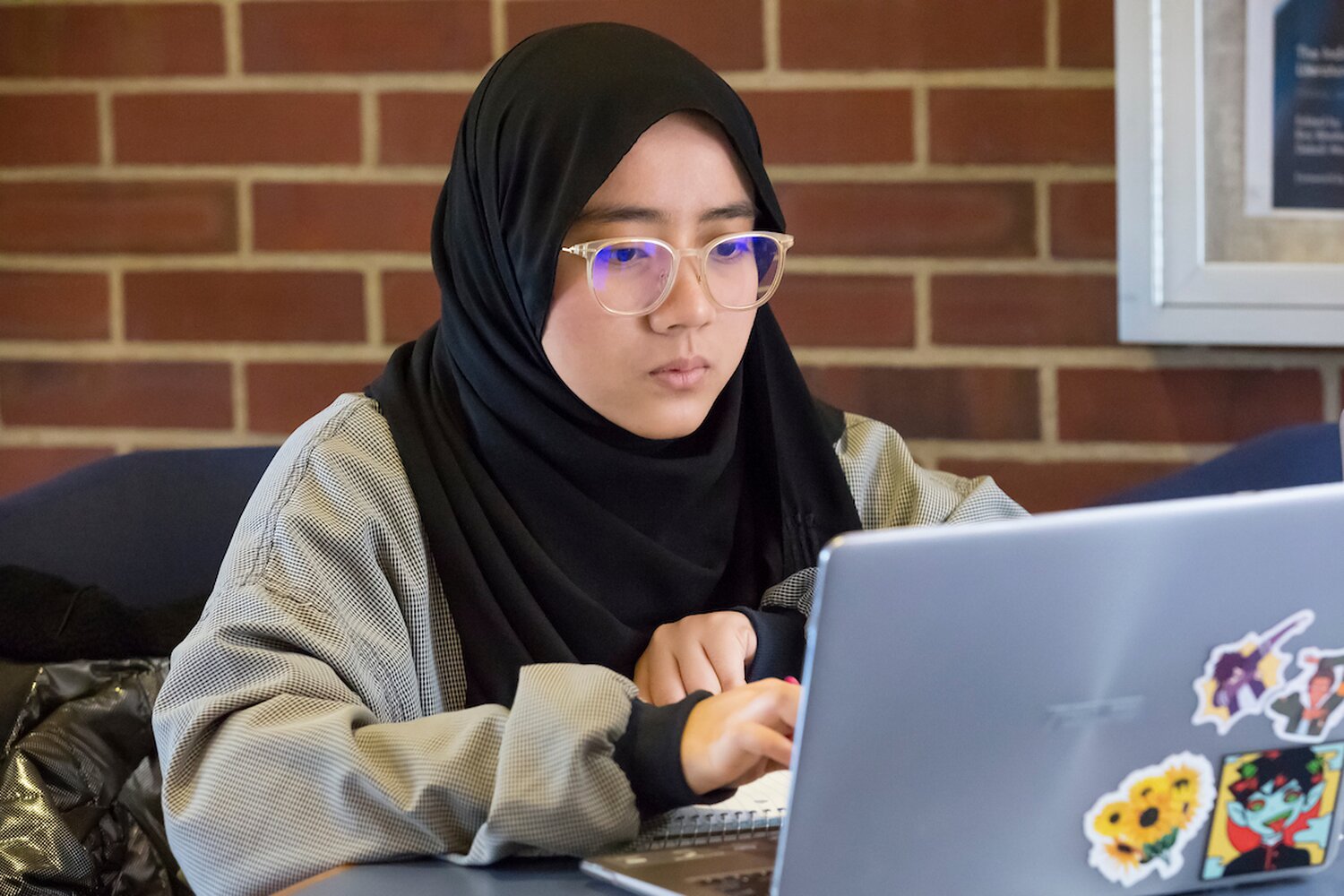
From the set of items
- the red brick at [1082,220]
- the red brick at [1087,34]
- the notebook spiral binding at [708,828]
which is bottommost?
the notebook spiral binding at [708,828]

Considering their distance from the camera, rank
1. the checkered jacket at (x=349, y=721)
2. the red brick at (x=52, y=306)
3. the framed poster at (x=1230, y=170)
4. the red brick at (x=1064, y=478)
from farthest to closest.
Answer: the red brick at (x=52, y=306)
the red brick at (x=1064, y=478)
the framed poster at (x=1230, y=170)
the checkered jacket at (x=349, y=721)

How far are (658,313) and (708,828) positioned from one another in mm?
450

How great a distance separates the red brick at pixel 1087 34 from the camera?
1.76 meters

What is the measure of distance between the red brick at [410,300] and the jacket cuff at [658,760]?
3.64 feet

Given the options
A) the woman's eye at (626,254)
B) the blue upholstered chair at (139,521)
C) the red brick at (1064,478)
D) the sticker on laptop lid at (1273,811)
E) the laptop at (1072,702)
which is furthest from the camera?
the red brick at (1064,478)

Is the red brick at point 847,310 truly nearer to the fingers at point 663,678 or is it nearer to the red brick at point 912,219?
the red brick at point 912,219

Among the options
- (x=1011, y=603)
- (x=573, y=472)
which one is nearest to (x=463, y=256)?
(x=573, y=472)

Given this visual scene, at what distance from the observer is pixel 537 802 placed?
83 centimetres

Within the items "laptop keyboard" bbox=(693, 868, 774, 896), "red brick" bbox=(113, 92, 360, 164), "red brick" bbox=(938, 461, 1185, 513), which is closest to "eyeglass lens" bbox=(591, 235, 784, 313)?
"laptop keyboard" bbox=(693, 868, 774, 896)

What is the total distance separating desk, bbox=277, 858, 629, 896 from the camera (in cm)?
81

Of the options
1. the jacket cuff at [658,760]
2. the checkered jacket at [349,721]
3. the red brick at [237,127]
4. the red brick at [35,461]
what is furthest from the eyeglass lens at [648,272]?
the red brick at [35,461]

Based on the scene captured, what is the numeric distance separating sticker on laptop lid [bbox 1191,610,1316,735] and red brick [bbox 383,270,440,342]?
1327 millimetres

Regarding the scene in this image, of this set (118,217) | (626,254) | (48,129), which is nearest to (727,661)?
(626,254)

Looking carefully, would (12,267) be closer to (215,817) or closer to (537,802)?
(215,817)
